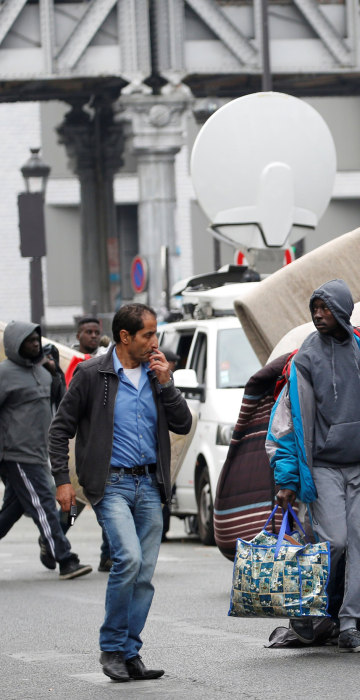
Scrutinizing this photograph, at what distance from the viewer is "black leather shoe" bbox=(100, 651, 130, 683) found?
7.79m

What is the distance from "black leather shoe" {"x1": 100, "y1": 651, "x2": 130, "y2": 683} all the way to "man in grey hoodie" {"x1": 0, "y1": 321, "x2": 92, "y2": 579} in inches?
200

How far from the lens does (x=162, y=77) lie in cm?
2656

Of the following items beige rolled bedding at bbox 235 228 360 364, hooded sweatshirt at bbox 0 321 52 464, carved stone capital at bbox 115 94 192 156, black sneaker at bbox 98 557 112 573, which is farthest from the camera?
carved stone capital at bbox 115 94 192 156

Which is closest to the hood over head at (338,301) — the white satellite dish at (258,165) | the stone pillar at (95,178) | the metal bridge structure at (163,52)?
the white satellite dish at (258,165)

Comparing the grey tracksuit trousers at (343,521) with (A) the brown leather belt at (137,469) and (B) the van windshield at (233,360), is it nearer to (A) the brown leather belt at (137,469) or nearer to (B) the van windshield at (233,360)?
(A) the brown leather belt at (137,469)

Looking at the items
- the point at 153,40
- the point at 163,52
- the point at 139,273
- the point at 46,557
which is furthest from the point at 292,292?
the point at 139,273

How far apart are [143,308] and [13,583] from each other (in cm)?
530

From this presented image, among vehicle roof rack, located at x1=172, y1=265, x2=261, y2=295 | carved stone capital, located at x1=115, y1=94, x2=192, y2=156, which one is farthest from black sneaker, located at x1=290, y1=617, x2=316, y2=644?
carved stone capital, located at x1=115, y1=94, x2=192, y2=156

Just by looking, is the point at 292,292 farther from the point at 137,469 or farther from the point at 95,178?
the point at 95,178

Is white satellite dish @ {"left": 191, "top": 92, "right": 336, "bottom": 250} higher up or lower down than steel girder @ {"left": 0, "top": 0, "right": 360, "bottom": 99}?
lower down

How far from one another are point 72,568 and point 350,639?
4910mm

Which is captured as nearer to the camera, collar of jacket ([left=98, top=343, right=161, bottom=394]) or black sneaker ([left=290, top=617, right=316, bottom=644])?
collar of jacket ([left=98, top=343, right=161, bottom=394])

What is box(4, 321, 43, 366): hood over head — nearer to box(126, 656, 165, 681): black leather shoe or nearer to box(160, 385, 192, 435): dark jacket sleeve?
box(160, 385, 192, 435): dark jacket sleeve

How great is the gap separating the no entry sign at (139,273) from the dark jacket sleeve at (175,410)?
65.0 ft
